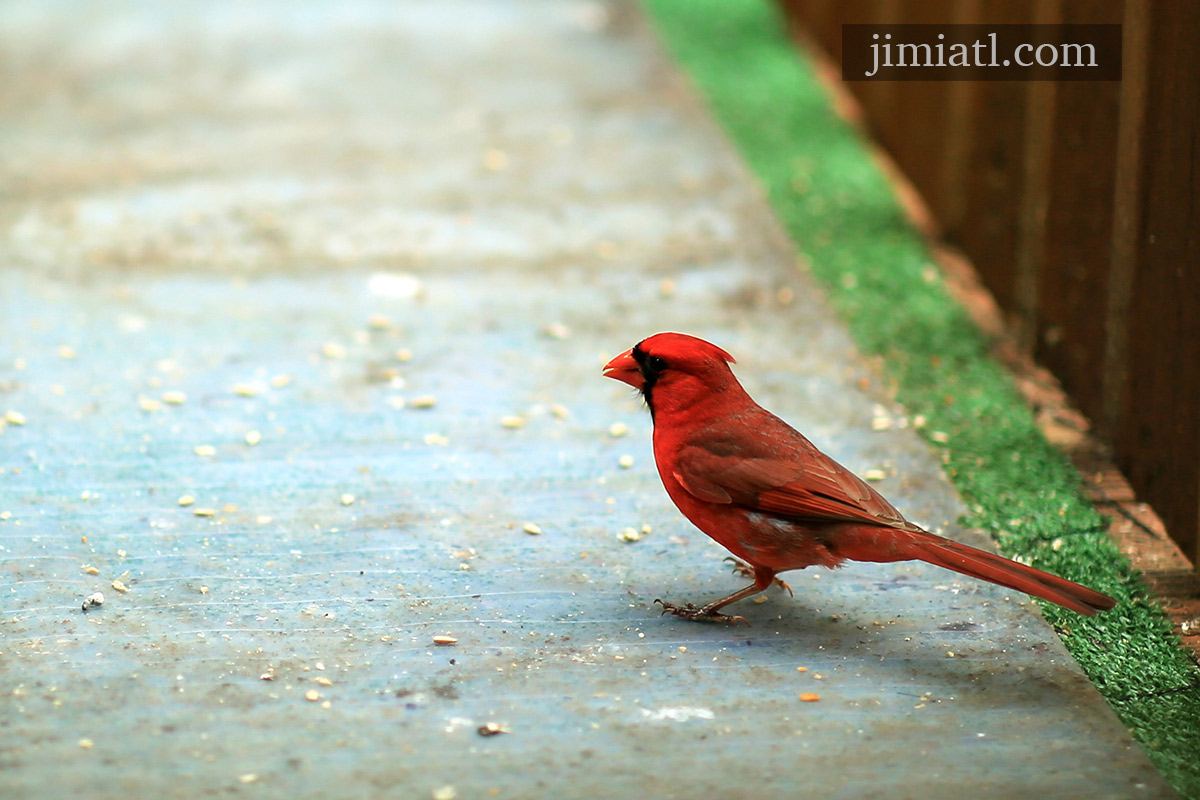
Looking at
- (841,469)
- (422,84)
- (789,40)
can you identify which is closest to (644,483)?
(841,469)

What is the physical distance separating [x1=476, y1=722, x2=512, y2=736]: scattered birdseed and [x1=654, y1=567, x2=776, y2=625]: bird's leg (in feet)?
1.99

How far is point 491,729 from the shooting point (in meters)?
2.67

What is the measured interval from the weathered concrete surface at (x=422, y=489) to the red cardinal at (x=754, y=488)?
252 millimetres

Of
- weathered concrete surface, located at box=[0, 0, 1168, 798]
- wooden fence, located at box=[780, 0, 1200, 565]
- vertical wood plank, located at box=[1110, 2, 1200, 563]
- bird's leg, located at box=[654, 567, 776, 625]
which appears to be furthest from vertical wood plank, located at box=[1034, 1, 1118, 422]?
bird's leg, located at box=[654, 567, 776, 625]

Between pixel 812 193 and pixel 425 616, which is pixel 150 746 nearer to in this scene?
pixel 425 616

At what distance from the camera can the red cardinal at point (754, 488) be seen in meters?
2.85

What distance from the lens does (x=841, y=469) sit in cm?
305

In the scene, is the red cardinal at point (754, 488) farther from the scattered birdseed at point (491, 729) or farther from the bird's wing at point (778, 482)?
the scattered birdseed at point (491, 729)

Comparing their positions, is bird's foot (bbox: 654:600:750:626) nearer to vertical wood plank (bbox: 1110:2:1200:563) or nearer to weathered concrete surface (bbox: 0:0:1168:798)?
weathered concrete surface (bbox: 0:0:1168:798)

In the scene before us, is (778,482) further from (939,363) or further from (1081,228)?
(939,363)

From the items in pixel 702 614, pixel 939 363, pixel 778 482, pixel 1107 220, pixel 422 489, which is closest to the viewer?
pixel 778 482

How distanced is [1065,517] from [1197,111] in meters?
1.13

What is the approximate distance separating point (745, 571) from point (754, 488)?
45 centimetres

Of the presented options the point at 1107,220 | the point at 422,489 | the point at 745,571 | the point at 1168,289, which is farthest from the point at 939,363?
the point at 422,489
